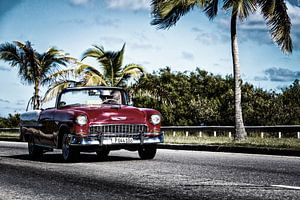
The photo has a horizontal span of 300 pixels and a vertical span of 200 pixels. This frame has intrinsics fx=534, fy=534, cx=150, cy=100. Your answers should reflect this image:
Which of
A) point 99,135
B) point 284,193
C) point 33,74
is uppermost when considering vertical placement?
point 33,74

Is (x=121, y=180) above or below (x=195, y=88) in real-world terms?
below

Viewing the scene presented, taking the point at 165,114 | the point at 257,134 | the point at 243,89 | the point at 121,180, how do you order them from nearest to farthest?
the point at 121,180
the point at 257,134
the point at 165,114
the point at 243,89

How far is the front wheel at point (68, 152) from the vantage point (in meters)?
11.3

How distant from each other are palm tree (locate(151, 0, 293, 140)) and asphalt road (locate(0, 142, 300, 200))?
9600mm

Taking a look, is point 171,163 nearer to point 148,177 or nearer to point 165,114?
point 148,177

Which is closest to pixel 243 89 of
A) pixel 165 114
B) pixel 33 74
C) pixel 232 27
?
pixel 165 114

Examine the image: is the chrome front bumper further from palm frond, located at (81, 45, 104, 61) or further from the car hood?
palm frond, located at (81, 45, 104, 61)

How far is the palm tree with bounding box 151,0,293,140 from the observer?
2050 centimetres

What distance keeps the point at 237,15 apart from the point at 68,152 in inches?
442

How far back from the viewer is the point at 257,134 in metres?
27.2

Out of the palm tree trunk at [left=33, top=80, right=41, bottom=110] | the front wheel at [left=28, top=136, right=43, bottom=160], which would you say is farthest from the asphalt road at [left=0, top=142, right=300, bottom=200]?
the palm tree trunk at [left=33, top=80, right=41, bottom=110]

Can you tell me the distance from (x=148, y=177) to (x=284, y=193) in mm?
2471

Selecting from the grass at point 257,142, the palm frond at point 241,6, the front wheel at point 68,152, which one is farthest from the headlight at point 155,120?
the palm frond at point 241,6

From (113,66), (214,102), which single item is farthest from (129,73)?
(214,102)
